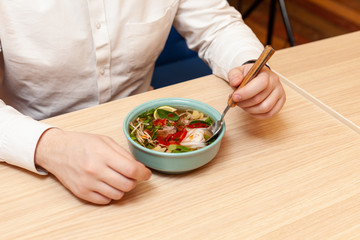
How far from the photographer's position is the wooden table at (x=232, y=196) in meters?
0.67

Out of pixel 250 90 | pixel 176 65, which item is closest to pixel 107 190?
pixel 250 90

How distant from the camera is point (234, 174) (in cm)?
79

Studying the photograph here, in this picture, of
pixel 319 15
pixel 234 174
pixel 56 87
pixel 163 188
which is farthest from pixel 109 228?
pixel 319 15

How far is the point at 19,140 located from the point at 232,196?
45 cm

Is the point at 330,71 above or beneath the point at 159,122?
beneath

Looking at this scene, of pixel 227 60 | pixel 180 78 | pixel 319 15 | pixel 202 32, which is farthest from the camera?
pixel 319 15

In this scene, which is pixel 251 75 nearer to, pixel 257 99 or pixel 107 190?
pixel 257 99

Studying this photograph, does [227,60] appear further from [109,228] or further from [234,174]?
[109,228]

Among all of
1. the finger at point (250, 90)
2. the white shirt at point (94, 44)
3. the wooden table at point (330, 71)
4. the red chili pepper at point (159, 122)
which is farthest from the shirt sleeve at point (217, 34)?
the red chili pepper at point (159, 122)

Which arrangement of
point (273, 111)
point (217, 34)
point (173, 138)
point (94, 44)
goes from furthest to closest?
point (217, 34) < point (94, 44) < point (273, 111) < point (173, 138)

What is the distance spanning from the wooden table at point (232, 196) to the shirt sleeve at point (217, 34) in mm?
263

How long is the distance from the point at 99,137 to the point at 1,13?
492 mm

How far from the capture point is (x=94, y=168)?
2.28 feet

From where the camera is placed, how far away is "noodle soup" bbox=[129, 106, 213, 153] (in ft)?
2.57
